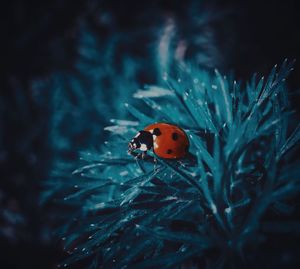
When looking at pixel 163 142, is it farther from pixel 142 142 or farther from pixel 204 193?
pixel 204 193

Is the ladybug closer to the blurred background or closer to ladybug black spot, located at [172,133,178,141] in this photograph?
ladybug black spot, located at [172,133,178,141]

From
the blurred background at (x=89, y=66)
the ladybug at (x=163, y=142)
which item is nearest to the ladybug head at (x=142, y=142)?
the ladybug at (x=163, y=142)

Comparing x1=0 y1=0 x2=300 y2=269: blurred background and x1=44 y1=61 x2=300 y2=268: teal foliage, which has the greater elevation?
x1=0 y1=0 x2=300 y2=269: blurred background

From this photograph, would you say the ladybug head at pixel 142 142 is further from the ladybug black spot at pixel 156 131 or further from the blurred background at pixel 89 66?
the blurred background at pixel 89 66

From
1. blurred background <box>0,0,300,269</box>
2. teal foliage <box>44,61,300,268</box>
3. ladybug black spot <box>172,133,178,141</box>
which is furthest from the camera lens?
blurred background <box>0,0,300,269</box>

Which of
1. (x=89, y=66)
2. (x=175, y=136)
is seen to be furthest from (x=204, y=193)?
(x=89, y=66)

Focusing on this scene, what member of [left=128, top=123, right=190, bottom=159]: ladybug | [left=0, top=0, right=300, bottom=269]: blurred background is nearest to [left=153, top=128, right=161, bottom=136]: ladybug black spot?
[left=128, top=123, right=190, bottom=159]: ladybug

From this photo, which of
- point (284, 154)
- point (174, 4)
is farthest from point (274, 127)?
point (174, 4)
